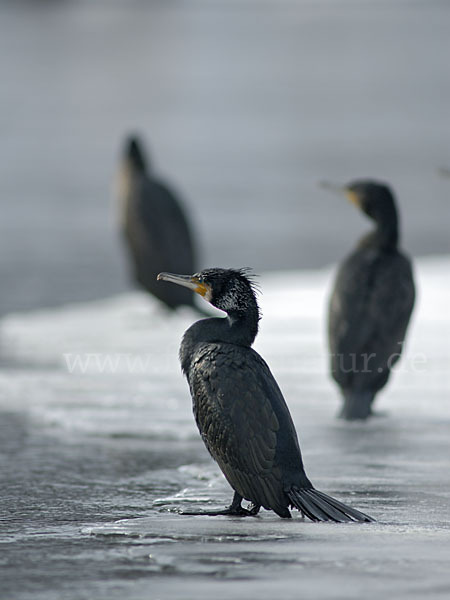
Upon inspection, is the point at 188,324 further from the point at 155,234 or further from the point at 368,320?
the point at 368,320

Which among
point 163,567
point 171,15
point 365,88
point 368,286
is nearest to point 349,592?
point 163,567

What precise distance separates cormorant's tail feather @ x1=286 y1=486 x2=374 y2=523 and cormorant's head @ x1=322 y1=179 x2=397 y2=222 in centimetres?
318

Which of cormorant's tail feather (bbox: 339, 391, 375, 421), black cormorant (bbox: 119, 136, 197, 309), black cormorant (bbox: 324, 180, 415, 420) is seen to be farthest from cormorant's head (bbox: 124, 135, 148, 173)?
cormorant's tail feather (bbox: 339, 391, 375, 421)

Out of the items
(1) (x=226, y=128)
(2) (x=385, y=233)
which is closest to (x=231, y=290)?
(2) (x=385, y=233)

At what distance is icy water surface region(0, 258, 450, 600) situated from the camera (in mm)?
4281

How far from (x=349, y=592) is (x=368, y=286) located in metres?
3.61

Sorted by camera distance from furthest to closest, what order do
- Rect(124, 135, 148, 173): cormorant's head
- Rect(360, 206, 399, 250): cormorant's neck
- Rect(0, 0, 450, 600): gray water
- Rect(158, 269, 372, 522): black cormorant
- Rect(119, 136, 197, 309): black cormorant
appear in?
1. Rect(124, 135, 148, 173): cormorant's head
2. Rect(119, 136, 197, 309): black cormorant
3. Rect(360, 206, 399, 250): cormorant's neck
4. Rect(158, 269, 372, 522): black cormorant
5. Rect(0, 0, 450, 600): gray water

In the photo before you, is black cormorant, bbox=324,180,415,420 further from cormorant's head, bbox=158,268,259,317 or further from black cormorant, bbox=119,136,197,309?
black cormorant, bbox=119,136,197,309

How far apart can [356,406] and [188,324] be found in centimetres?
389

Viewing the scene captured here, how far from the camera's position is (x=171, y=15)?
58.1 metres

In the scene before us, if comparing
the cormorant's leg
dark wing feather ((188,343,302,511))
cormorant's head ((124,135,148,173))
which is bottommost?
the cormorant's leg

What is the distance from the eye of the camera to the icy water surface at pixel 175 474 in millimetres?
4281

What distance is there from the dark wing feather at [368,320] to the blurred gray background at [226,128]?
15.6 ft

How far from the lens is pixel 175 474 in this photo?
6.13 meters
